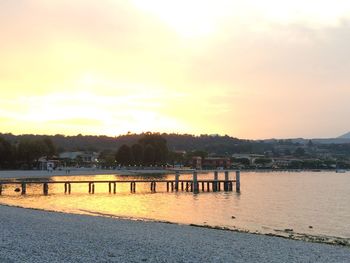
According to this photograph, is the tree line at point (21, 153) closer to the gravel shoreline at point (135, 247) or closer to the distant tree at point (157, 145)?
the distant tree at point (157, 145)

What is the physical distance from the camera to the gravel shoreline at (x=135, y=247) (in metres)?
14.1

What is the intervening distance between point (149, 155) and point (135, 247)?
15537cm

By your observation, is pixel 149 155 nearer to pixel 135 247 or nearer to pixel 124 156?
pixel 124 156

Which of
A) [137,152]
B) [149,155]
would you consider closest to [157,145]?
[149,155]

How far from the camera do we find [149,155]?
563 feet

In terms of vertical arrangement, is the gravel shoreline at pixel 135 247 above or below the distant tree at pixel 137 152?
below

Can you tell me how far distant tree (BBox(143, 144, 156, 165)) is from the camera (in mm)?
171375

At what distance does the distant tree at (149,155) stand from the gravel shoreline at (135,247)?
488 ft

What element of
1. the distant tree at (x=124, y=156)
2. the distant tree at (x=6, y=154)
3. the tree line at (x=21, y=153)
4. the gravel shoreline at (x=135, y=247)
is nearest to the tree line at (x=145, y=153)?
the distant tree at (x=124, y=156)

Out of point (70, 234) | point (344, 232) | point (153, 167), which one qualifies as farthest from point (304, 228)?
point (153, 167)

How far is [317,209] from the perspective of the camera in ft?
157

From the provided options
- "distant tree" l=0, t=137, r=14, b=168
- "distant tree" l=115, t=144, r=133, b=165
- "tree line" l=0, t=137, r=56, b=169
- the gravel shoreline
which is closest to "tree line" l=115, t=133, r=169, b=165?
"distant tree" l=115, t=144, r=133, b=165

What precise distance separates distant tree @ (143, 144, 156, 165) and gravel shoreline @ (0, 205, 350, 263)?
149m

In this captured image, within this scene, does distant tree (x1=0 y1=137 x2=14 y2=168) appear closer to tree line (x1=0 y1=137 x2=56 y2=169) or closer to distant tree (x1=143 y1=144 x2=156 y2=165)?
tree line (x1=0 y1=137 x2=56 y2=169)
